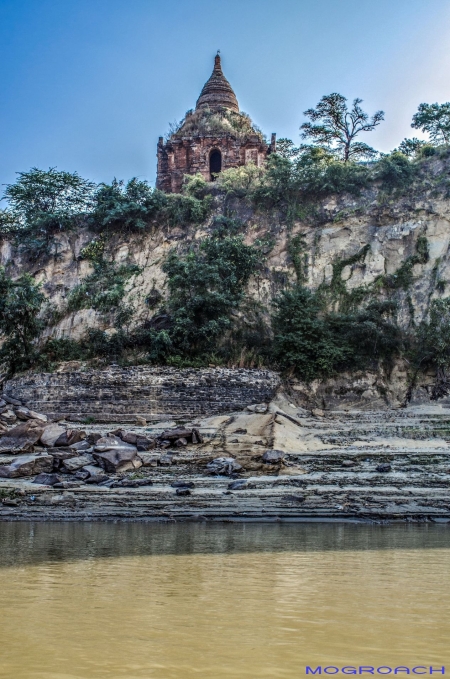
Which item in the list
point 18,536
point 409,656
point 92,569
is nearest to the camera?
point 409,656

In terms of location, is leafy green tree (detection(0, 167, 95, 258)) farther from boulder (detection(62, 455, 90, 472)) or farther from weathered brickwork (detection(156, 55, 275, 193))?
boulder (detection(62, 455, 90, 472))

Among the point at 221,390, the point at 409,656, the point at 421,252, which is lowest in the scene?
the point at 409,656

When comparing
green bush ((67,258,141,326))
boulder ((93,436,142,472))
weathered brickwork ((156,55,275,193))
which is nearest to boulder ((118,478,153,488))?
boulder ((93,436,142,472))

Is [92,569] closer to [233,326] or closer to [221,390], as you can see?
[221,390]

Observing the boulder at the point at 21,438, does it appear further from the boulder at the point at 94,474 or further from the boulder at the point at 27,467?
the boulder at the point at 94,474

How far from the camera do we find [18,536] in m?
8.94

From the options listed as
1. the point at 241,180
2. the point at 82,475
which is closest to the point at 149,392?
the point at 82,475

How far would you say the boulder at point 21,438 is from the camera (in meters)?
15.3

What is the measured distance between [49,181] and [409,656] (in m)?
31.0

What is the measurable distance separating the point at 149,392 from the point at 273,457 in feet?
29.0

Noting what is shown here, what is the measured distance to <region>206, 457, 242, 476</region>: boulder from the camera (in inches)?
521

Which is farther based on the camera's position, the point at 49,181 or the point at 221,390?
the point at 49,181

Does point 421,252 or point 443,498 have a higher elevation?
point 421,252

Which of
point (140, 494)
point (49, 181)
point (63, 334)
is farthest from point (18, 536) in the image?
point (49, 181)
